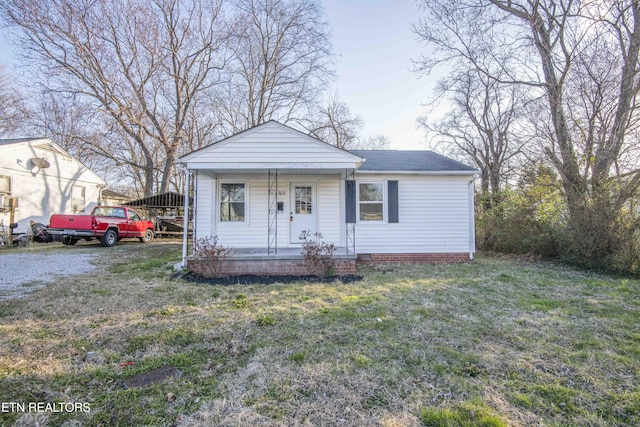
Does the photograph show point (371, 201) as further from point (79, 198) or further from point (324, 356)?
point (79, 198)

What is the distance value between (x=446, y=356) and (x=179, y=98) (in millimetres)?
20872

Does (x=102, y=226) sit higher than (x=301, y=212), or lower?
lower

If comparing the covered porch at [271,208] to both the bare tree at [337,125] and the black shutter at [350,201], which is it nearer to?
the black shutter at [350,201]

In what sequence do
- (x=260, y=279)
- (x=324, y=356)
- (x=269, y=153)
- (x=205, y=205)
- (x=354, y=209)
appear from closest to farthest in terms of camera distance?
(x=324, y=356) → (x=260, y=279) → (x=269, y=153) → (x=205, y=205) → (x=354, y=209)

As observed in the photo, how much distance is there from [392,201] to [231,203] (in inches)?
184

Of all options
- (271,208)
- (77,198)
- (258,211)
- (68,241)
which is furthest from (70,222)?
(271,208)

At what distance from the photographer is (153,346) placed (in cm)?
325

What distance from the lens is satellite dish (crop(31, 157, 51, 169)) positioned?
1407cm

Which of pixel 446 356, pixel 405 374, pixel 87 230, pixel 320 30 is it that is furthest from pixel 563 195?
pixel 320 30

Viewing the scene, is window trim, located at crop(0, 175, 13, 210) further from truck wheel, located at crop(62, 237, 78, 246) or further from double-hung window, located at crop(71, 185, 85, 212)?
double-hung window, located at crop(71, 185, 85, 212)

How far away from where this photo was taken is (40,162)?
1424 cm

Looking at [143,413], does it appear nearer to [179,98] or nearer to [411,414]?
[411,414]

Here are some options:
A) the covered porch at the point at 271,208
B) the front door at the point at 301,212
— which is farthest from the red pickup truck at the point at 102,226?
the front door at the point at 301,212

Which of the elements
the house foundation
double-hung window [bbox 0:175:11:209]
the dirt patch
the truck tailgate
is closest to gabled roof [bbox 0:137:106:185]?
double-hung window [bbox 0:175:11:209]
